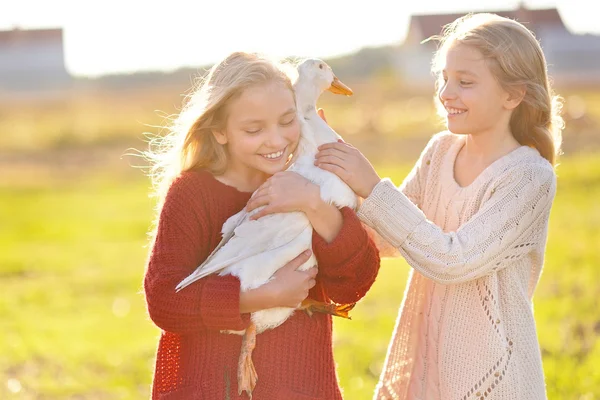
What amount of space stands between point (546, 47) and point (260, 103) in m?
11.5

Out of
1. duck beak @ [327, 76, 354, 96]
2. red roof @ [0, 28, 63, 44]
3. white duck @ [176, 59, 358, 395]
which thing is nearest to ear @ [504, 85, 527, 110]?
duck beak @ [327, 76, 354, 96]

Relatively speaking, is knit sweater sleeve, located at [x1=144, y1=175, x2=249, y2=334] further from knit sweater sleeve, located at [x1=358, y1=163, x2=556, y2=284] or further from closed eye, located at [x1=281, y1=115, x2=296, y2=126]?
knit sweater sleeve, located at [x1=358, y1=163, x2=556, y2=284]

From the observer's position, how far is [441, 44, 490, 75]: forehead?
3254 mm

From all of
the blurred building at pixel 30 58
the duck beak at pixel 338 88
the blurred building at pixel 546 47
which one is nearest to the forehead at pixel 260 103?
the duck beak at pixel 338 88

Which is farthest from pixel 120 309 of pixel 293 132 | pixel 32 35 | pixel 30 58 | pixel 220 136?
pixel 30 58

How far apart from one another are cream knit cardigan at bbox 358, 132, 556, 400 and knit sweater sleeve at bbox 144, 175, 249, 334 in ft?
1.90

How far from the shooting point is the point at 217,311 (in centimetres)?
287

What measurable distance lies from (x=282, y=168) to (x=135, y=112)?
123ft

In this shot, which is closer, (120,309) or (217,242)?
(217,242)

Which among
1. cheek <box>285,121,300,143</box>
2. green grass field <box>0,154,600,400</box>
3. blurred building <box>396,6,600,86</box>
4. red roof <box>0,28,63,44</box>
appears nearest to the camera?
cheek <box>285,121,300,143</box>

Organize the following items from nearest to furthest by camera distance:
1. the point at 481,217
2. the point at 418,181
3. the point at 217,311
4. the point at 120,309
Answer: the point at 217,311, the point at 481,217, the point at 418,181, the point at 120,309

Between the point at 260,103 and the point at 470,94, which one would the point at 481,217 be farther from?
the point at 260,103

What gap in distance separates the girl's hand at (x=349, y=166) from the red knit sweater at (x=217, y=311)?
104 millimetres

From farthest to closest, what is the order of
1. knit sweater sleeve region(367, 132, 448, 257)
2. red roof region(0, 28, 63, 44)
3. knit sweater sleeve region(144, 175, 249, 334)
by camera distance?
red roof region(0, 28, 63, 44) < knit sweater sleeve region(367, 132, 448, 257) < knit sweater sleeve region(144, 175, 249, 334)
